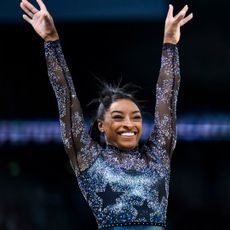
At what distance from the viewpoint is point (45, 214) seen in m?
5.86

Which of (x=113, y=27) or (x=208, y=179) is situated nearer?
(x=113, y=27)

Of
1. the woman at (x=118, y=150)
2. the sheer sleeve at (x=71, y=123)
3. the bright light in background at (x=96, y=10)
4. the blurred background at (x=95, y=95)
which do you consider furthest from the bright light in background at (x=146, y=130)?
the sheer sleeve at (x=71, y=123)

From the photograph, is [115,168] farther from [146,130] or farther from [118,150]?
[146,130]

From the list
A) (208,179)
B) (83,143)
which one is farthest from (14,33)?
(83,143)

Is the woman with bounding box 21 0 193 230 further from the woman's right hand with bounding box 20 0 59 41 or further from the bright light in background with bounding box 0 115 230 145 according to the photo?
the bright light in background with bounding box 0 115 230 145

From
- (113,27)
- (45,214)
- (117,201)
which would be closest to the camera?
(117,201)

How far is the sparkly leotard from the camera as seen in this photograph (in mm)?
Result: 2578

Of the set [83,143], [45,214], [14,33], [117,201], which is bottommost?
[45,214]

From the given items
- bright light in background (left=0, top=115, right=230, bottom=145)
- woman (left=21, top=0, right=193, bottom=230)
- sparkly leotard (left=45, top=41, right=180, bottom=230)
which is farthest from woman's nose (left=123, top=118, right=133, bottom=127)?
bright light in background (left=0, top=115, right=230, bottom=145)

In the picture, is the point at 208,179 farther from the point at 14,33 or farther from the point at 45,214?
the point at 14,33

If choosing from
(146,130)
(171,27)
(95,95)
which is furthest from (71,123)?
(95,95)

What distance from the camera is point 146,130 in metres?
5.41

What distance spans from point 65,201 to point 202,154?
1210 millimetres

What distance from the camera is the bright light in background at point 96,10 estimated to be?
5.05m
